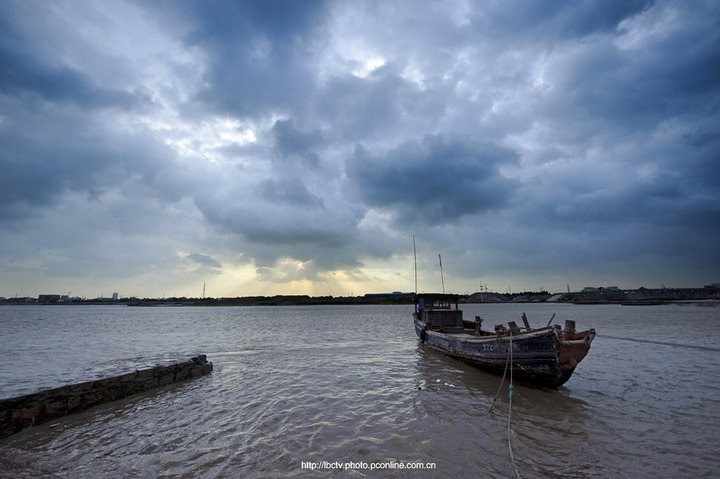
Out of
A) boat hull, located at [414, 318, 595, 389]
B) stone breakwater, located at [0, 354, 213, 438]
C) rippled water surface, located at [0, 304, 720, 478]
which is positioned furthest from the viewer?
boat hull, located at [414, 318, 595, 389]

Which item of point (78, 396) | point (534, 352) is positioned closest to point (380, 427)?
point (534, 352)

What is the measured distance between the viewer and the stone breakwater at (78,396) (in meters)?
7.65

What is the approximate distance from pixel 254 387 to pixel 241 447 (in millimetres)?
5535

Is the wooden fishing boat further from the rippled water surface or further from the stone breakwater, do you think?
the stone breakwater

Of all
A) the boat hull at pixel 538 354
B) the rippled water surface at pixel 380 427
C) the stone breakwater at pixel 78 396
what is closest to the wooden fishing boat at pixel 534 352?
the boat hull at pixel 538 354

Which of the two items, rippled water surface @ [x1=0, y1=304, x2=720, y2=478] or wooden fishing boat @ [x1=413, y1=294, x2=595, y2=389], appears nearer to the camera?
rippled water surface @ [x1=0, y1=304, x2=720, y2=478]

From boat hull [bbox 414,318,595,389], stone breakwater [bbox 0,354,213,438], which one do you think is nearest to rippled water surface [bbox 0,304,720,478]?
stone breakwater [bbox 0,354,213,438]

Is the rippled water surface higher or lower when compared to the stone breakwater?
lower

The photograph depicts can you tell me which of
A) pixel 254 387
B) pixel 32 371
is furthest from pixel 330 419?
pixel 32 371

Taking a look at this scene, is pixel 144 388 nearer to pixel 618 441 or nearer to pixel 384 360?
pixel 384 360

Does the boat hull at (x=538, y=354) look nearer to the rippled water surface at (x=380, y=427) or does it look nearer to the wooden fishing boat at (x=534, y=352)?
the wooden fishing boat at (x=534, y=352)

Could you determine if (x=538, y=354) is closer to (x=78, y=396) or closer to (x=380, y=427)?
(x=380, y=427)

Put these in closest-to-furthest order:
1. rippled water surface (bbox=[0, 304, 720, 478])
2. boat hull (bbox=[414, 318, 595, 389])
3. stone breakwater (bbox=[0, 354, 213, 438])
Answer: rippled water surface (bbox=[0, 304, 720, 478]) → stone breakwater (bbox=[0, 354, 213, 438]) → boat hull (bbox=[414, 318, 595, 389])

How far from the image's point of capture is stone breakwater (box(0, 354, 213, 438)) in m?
7.65
